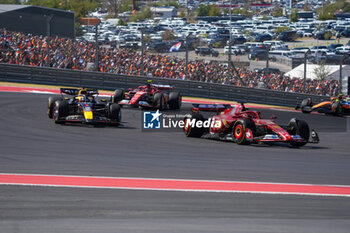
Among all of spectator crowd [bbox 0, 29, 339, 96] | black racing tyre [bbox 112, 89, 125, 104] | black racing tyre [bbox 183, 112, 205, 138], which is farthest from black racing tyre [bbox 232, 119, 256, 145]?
spectator crowd [bbox 0, 29, 339, 96]

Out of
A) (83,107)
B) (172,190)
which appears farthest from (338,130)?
(172,190)

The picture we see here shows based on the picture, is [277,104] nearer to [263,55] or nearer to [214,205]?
[263,55]

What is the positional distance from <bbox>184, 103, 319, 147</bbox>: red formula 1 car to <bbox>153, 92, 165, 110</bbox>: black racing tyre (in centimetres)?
466

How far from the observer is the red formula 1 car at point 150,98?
62.8 feet

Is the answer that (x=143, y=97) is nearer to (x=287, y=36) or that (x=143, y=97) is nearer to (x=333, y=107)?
(x=333, y=107)

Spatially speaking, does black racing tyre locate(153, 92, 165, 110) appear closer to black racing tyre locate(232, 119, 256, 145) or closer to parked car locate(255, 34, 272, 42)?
black racing tyre locate(232, 119, 256, 145)

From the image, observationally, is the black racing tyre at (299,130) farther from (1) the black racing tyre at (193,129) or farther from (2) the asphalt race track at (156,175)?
(1) the black racing tyre at (193,129)

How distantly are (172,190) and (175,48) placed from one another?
57.8 ft

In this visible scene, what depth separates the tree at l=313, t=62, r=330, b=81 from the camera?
2770cm

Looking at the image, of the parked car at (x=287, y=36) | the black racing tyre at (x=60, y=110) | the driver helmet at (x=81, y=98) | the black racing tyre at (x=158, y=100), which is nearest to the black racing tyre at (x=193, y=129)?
the driver helmet at (x=81, y=98)

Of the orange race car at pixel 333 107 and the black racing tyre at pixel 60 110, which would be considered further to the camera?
the orange race car at pixel 333 107

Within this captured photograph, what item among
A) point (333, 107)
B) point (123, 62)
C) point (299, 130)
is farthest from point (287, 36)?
point (299, 130)

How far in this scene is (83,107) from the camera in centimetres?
1516

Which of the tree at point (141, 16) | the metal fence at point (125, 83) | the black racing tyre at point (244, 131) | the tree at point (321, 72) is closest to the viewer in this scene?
the black racing tyre at point (244, 131)
